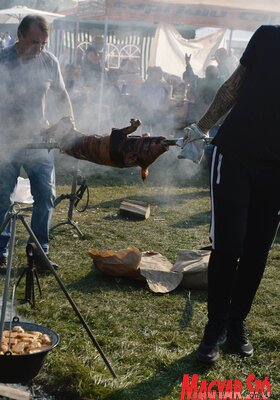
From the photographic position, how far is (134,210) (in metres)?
6.86

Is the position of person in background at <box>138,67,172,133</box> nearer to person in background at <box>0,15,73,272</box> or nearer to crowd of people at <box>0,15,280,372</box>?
person in background at <box>0,15,73,272</box>

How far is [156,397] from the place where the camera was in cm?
306

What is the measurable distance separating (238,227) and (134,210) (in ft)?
12.0

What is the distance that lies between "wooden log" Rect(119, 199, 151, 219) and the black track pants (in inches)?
131

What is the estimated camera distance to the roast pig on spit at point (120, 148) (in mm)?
3082

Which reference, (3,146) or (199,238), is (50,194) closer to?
(3,146)

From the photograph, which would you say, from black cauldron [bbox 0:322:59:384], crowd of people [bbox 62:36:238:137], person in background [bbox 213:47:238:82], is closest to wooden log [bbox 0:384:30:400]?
black cauldron [bbox 0:322:59:384]

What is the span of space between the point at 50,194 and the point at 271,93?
2.32 metres

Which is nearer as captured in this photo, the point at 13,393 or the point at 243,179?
the point at 13,393

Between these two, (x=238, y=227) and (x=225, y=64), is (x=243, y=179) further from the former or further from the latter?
(x=225, y=64)

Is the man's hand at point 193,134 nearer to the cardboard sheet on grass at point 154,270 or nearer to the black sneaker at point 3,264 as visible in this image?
the cardboard sheet on grass at point 154,270

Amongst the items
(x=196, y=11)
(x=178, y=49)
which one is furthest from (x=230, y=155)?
(x=178, y=49)

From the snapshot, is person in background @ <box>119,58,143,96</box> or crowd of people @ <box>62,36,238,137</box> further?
person in background @ <box>119,58,143,96</box>

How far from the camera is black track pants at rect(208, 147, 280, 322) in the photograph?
3229mm
